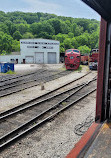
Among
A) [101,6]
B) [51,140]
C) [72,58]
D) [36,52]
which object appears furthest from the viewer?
[36,52]

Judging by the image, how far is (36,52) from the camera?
143 feet

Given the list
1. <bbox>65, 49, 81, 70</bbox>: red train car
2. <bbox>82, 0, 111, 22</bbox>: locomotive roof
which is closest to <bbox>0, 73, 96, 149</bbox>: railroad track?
<bbox>82, 0, 111, 22</bbox>: locomotive roof

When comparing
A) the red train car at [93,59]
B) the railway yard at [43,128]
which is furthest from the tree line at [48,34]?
the railway yard at [43,128]

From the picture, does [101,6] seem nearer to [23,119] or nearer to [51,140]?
[51,140]

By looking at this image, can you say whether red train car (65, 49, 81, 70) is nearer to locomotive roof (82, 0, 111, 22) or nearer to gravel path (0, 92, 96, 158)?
gravel path (0, 92, 96, 158)

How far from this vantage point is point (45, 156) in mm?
4359

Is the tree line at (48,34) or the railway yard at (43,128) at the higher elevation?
the tree line at (48,34)

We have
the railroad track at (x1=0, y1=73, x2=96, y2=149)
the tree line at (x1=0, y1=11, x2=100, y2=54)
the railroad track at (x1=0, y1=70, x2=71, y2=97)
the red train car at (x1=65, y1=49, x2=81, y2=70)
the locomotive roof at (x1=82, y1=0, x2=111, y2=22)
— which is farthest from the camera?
the tree line at (x1=0, y1=11, x2=100, y2=54)

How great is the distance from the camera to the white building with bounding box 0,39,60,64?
140ft

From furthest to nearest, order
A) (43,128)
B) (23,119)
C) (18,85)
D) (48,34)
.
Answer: (48,34) → (18,85) → (23,119) → (43,128)

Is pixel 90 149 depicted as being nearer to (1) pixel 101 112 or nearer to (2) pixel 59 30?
(1) pixel 101 112

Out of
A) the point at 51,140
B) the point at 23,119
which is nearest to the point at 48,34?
the point at 23,119

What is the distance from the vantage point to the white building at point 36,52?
4275 cm

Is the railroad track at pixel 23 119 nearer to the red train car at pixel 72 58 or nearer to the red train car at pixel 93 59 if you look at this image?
the red train car at pixel 72 58
